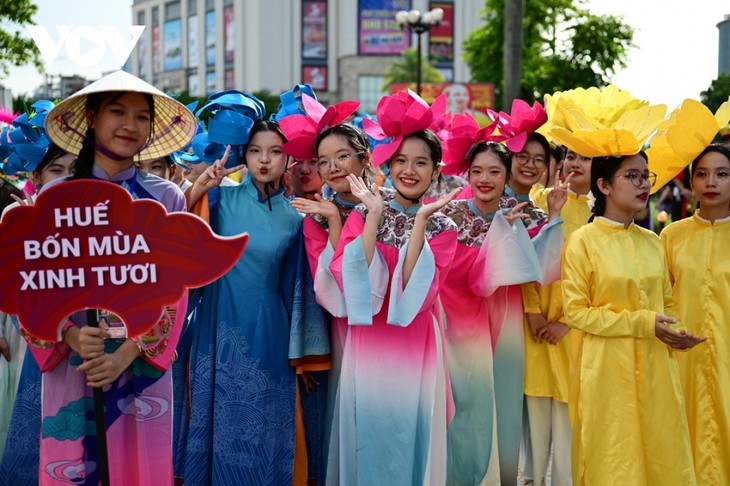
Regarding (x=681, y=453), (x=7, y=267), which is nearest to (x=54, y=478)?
(x=7, y=267)

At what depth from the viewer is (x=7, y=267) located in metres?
2.72

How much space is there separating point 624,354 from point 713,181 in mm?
1018

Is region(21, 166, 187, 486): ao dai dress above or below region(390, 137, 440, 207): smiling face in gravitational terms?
below

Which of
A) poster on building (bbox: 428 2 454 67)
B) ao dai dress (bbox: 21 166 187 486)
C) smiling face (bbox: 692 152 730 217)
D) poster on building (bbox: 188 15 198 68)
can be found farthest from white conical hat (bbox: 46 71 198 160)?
poster on building (bbox: 188 15 198 68)

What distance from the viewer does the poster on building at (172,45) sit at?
80.9 m

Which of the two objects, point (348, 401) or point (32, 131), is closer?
point (348, 401)

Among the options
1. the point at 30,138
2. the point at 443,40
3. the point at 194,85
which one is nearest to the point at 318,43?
the point at 443,40

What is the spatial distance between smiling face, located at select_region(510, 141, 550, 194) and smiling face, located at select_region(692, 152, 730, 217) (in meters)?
0.76

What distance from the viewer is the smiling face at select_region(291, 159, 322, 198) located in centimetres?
432

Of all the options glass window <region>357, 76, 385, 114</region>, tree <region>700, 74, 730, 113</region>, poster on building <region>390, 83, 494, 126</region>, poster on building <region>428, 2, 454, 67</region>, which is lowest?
poster on building <region>390, 83, 494, 126</region>

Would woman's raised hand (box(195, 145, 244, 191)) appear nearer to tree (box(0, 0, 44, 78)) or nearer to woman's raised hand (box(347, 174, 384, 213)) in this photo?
woman's raised hand (box(347, 174, 384, 213))

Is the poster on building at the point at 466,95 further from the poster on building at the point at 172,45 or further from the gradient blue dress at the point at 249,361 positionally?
the poster on building at the point at 172,45

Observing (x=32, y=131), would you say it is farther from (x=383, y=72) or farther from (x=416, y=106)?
(x=383, y=72)

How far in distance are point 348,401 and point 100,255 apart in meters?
1.45
